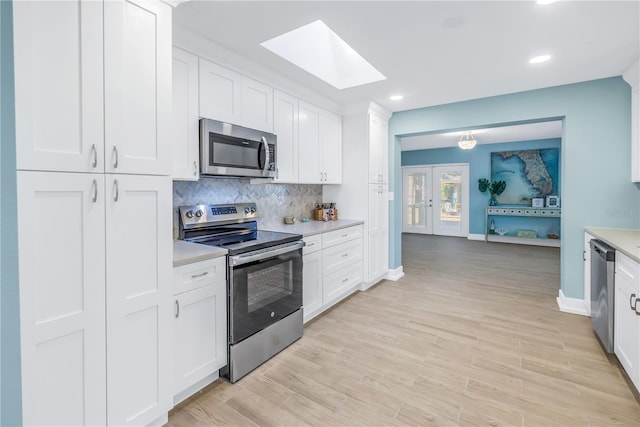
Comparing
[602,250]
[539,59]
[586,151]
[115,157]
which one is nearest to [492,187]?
[586,151]

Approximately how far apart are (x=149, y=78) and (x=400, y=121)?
362cm

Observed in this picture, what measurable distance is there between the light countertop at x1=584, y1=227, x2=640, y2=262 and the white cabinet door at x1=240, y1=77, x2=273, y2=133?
2.92m

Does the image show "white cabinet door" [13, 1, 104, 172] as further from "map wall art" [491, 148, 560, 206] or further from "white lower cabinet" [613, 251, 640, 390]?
"map wall art" [491, 148, 560, 206]

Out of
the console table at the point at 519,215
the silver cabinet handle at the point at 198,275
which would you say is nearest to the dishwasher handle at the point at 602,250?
the silver cabinet handle at the point at 198,275

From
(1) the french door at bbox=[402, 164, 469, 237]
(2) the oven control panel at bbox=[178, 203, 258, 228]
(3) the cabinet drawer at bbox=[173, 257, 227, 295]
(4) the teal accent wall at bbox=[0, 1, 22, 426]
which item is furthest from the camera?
(1) the french door at bbox=[402, 164, 469, 237]

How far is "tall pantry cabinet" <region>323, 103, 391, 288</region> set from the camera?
13.3 feet

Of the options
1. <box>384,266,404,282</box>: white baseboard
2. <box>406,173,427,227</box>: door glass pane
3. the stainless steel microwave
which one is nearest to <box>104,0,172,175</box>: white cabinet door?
the stainless steel microwave

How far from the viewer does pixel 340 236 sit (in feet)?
11.6

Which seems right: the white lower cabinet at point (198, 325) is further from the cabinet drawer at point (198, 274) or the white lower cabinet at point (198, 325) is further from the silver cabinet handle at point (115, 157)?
the silver cabinet handle at point (115, 157)

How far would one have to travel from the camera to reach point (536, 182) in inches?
299

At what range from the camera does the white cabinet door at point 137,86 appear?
4.73 feet

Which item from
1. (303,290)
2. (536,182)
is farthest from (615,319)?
(536,182)

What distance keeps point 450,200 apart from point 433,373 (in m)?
7.44

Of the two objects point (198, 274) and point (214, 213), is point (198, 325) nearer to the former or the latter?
point (198, 274)
